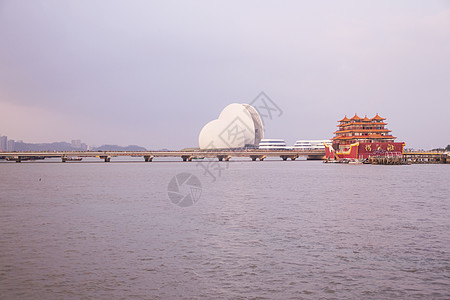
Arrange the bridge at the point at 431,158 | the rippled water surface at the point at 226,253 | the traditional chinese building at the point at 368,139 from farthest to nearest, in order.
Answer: the bridge at the point at 431,158 → the traditional chinese building at the point at 368,139 → the rippled water surface at the point at 226,253

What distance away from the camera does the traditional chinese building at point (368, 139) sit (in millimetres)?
115562

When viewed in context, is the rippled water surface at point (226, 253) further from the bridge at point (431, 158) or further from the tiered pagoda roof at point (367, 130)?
the bridge at point (431, 158)

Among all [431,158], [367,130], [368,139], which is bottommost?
[431,158]

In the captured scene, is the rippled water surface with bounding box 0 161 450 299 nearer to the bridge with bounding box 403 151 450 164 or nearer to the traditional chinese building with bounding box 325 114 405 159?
the traditional chinese building with bounding box 325 114 405 159

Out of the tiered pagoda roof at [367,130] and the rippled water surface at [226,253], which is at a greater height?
the tiered pagoda roof at [367,130]

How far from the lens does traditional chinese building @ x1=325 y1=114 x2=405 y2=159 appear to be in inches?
4550

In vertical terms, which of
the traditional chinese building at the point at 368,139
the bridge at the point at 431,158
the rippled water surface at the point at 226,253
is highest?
the traditional chinese building at the point at 368,139

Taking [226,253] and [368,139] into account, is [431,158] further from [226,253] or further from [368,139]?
[226,253]

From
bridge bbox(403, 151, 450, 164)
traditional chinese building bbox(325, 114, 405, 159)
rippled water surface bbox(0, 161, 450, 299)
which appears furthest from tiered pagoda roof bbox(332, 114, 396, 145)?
rippled water surface bbox(0, 161, 450, 299)

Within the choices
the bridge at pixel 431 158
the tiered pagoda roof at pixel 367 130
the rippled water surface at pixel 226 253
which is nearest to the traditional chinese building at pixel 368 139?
the tiered pagoda roof at pixel 367 130

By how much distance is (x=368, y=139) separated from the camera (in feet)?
A: 388

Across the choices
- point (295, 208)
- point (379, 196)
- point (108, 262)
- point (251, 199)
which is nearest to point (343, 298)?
point (108, 262)

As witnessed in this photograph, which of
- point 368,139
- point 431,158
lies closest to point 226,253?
point 368,139

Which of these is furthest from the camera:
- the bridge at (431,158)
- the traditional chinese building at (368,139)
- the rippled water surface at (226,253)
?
the bridge at (431,158)
